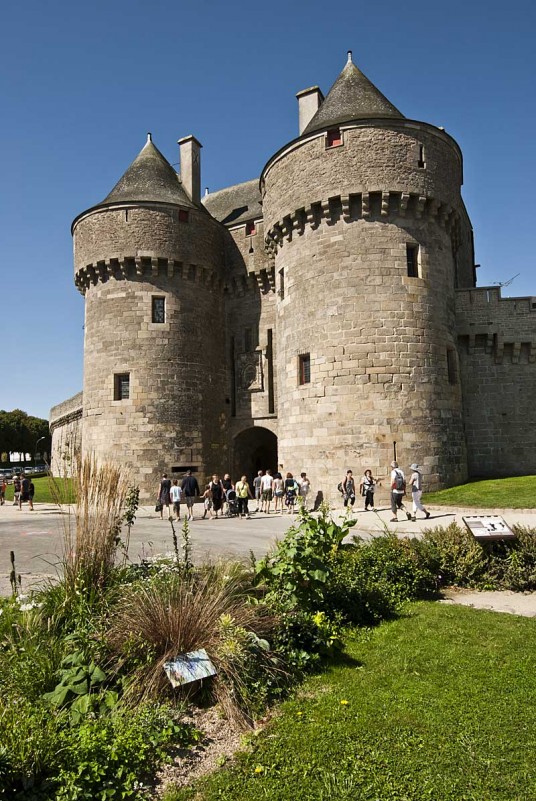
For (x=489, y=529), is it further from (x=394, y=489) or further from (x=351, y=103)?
(x=351, y=103)

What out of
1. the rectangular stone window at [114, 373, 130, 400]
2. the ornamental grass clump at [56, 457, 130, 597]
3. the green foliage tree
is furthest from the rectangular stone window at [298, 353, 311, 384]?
the green foliage tree

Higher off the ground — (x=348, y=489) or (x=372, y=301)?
(x=372, y=301)

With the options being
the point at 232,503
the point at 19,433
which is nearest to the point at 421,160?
the point at 232,503

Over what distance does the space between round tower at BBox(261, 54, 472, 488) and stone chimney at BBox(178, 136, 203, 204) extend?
769 centimetres

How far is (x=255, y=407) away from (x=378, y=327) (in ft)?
27.6

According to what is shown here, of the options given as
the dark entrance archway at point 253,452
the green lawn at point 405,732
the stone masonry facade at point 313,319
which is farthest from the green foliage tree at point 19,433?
the green lawn at point 405,732

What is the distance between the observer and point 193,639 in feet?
17.2

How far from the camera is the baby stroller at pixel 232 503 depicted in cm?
1811

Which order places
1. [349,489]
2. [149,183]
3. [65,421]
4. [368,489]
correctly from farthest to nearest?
[65,421] → [149,183] → [349,489] → [368,489]

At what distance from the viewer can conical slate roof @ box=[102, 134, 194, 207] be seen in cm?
2388

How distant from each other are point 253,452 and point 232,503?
905cm

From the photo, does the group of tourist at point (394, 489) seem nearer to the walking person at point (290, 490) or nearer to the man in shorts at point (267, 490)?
the walking person at point (290, 490)

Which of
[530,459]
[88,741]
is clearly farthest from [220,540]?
[530,459]

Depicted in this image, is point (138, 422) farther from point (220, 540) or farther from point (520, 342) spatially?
point (520, 342)
